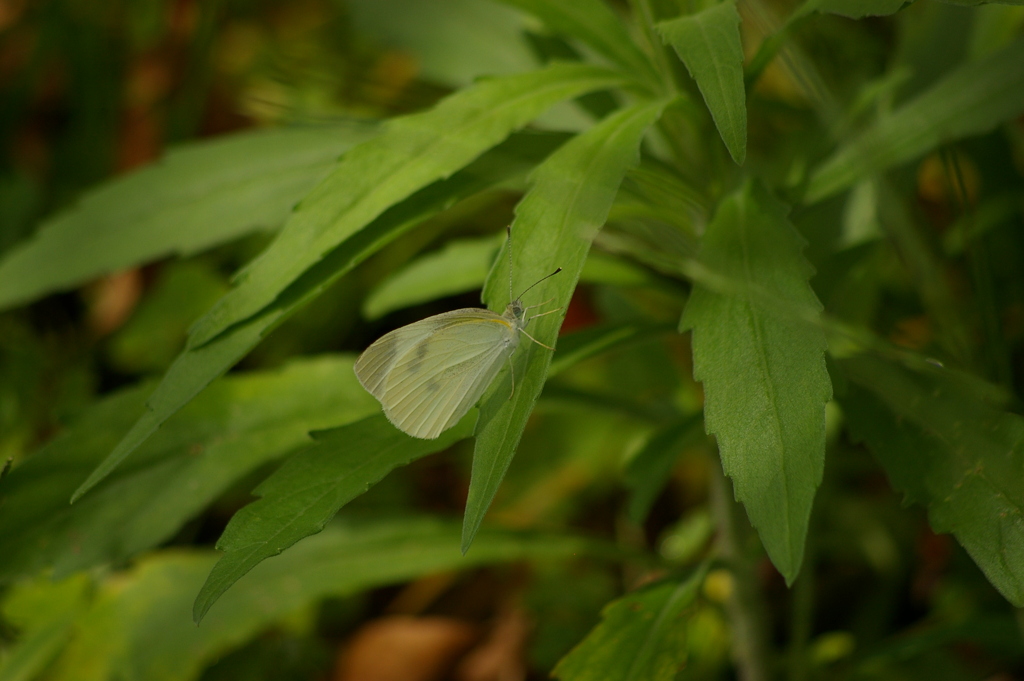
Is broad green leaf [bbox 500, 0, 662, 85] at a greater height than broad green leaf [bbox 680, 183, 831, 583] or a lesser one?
greater

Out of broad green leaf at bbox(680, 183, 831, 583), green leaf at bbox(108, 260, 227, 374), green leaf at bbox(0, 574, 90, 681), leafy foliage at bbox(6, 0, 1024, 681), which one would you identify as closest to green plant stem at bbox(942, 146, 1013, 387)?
leafy foliage at bbox(6, 0, 1024, 681)

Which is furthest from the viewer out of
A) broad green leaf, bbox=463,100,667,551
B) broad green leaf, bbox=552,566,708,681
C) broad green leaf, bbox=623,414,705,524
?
broad green leaf, bbox=623,414,705,524

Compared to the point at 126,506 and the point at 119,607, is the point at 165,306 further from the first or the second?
the point at 126,506

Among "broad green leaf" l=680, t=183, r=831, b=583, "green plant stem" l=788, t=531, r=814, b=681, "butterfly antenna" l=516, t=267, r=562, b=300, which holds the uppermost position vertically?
"butterfly antenna" l=516, t=267, r=562, b=300

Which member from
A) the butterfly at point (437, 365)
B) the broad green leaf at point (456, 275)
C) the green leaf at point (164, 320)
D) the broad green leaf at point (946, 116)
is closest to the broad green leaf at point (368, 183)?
the butterfly at point (437, 365)

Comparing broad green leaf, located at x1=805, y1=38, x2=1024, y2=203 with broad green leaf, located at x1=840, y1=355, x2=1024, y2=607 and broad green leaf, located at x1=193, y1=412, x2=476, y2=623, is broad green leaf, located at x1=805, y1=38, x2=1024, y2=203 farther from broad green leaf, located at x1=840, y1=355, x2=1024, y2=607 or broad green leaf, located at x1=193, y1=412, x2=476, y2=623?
broad green leaf, located at x1=193, y1=412, x2=476, y2=623
